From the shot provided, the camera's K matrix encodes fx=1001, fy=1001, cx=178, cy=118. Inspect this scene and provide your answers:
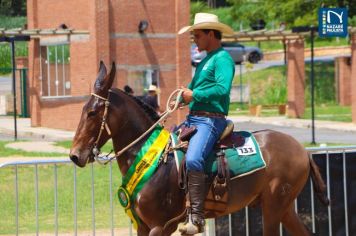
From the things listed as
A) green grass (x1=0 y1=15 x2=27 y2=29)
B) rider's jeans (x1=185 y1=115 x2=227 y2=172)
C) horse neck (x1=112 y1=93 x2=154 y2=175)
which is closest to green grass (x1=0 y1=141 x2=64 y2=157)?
horse neck (x1=112 y1=93 x2=154 y2=175)

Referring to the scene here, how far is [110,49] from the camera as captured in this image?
37.4 metres

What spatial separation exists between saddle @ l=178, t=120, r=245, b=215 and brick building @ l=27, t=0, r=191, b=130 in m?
27.3

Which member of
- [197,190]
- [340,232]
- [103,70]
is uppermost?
[103,70]

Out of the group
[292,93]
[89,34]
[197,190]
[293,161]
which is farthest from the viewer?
[292,93]

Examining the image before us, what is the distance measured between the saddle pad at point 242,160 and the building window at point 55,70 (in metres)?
29.8

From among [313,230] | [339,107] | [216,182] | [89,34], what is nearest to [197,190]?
[216,182]

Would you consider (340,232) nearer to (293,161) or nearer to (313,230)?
(313,230)

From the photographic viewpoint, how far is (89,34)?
123 feet

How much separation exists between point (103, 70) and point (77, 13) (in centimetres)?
2925

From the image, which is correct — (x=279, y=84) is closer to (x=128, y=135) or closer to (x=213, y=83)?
(x=128, y=135)

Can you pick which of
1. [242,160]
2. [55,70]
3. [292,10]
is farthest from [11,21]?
[242,160]

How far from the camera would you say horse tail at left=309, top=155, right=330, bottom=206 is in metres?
10.7

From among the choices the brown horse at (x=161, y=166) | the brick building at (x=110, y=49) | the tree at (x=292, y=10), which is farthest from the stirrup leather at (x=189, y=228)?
the tree at (x=292, y=10)

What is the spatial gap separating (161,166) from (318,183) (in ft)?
6.30
